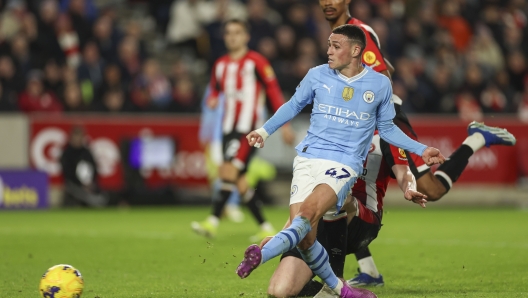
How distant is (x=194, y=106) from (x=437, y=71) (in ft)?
18.1

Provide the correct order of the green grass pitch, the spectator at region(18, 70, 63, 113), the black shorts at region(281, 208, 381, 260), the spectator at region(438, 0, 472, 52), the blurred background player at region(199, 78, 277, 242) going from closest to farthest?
1. the black shorts at region(281, 208, 381, 260)
2. the green grass pitch
3. the blurred background player at region(199, 78, 277, 242)
4. the spectator at region(18, 70, 63, 113)
5. the spectator at region(438, 0, 472, 52)

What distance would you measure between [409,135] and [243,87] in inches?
185

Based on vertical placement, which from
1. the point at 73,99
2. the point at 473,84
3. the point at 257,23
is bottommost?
the point at 473,84

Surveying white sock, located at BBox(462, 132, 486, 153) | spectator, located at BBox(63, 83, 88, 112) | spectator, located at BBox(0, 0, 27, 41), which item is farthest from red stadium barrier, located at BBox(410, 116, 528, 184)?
white sock, located at BBox(462, 132, 486, 153)

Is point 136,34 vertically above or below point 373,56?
below

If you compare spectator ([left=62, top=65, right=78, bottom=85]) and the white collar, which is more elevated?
the white collar

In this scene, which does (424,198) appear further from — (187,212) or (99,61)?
(99,61)

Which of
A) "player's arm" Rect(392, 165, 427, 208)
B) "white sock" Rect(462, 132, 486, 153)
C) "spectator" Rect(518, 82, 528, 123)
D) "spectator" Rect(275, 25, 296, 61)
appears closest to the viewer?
"player's arm" Rect(392, 165, 427, 208)

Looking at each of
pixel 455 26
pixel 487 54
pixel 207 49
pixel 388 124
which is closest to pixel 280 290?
pixel 388 124

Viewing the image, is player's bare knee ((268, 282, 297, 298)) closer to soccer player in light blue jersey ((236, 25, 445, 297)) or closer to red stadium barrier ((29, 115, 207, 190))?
soccer player in light blue jersey ((236, 25, 445, 297))

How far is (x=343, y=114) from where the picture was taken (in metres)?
6.31

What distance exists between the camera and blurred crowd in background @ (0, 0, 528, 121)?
17.5m

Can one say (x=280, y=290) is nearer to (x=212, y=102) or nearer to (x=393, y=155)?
(x=393, y=155)

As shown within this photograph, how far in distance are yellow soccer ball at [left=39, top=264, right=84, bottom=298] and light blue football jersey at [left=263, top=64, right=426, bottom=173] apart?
1667 millimetres
